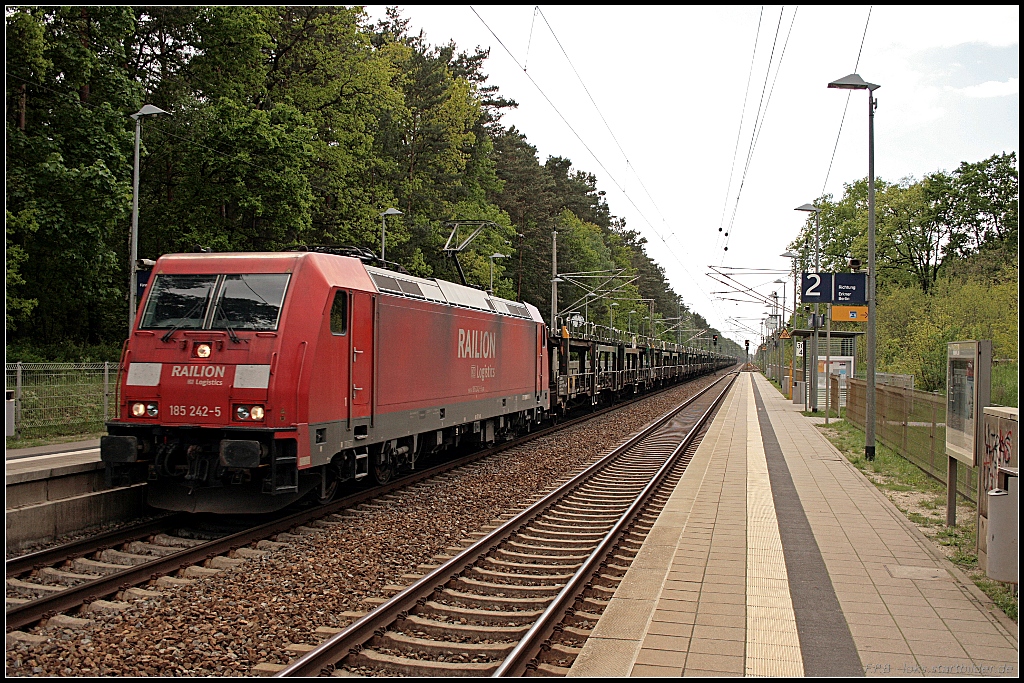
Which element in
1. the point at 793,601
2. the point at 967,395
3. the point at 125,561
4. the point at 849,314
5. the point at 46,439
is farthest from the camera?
the point at 849,314

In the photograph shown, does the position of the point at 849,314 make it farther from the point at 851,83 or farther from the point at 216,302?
the point at 216,302

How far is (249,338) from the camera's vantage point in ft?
30.9

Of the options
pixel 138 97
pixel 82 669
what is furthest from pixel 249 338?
pixel 138 97

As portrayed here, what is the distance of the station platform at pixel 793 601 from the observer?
5457 mm

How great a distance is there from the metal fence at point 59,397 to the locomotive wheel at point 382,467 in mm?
8202

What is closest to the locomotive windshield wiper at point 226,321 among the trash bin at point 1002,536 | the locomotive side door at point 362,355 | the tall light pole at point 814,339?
the locomotive side door at point 362,355

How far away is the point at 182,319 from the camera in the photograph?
9859mm

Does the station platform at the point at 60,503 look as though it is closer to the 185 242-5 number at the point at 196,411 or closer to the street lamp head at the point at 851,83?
the 185 242-5 number at the point at 196,411

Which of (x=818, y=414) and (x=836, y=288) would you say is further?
(x=818, y=414)

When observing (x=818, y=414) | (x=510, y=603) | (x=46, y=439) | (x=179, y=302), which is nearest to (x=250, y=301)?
(x=179, y=302)

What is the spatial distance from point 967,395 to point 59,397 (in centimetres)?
1778

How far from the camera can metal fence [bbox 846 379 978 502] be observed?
11695mm

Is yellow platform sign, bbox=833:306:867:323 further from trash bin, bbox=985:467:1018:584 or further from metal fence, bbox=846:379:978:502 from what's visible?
trash bin, bbox=985:467:1018:584

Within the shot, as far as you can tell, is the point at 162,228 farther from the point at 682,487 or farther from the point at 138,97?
the point at 682,487
